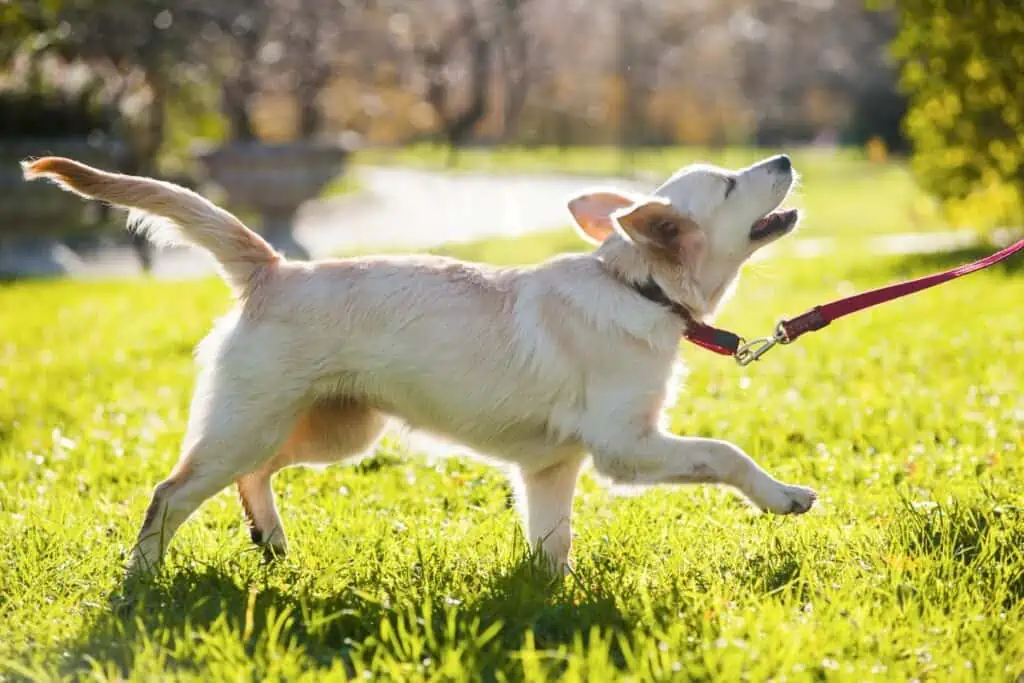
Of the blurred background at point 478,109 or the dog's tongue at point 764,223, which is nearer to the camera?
the dog's tongue at point 764,223

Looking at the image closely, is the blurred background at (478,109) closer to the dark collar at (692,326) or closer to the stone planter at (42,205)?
the stone planter at (42,205)

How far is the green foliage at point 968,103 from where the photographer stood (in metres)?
13.2

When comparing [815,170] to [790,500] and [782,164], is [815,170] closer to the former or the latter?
[782,164]

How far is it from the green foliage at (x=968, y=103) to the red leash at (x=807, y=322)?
8.39m

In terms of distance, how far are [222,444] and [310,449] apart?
47cm

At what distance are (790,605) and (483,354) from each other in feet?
4.44

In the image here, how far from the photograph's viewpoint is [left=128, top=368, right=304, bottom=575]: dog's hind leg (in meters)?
4.29

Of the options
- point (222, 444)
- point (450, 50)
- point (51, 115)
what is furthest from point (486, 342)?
point (450, 50)

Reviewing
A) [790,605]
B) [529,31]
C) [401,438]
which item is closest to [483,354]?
[401,438]

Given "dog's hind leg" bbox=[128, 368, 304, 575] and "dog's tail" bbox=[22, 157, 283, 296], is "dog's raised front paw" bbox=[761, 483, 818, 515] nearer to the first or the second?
"dog's hind leg" bbox=[128, 368, 304, 575]

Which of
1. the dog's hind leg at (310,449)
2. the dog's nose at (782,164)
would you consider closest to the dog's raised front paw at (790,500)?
the dog's nose at (782,164)

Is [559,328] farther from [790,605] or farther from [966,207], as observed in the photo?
[966,207]

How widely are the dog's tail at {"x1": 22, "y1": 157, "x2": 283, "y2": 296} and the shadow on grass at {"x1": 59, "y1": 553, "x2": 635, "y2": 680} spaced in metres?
1.14

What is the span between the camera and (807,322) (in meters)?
4.59
